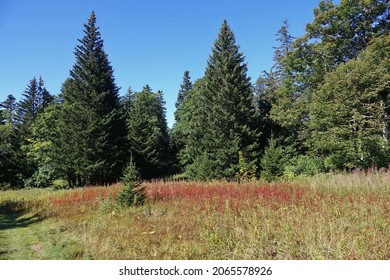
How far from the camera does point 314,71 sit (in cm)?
2203

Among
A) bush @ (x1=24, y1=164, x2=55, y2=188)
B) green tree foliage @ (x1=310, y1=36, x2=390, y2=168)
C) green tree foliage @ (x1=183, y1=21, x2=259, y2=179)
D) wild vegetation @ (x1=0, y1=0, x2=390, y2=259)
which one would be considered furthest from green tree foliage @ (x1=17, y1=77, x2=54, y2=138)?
green tree foliage @ (x1=310, y1=36, x2=390, y2=168)

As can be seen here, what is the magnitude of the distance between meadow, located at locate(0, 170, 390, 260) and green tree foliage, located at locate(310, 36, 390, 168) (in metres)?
6.88

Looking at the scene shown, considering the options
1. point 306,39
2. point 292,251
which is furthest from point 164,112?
point 292,251

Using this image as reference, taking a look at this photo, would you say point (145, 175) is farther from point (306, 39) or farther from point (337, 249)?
point (337, 249)

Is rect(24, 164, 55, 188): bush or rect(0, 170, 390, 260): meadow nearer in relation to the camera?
rect(0, 170, 390, 260): meadow

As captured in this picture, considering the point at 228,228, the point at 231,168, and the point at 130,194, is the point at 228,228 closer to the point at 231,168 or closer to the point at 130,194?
the point at 130,194

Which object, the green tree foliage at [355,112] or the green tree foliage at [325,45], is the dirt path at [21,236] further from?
the green tree foliage at [325,45]

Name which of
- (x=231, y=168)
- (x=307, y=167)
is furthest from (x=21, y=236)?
(x=231, y=168)

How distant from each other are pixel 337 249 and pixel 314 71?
21.1 metres

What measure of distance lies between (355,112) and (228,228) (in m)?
12.4

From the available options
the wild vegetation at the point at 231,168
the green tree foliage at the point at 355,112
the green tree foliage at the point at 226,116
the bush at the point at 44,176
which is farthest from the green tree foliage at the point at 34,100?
the green tree foliage at the point at 355,112

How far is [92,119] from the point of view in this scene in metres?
24.8

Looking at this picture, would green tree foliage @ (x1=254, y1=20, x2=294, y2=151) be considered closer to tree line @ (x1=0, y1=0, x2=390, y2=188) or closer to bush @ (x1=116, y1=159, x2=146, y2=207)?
tree line @ (x1=0, y1=0, x2=390, y2=188)

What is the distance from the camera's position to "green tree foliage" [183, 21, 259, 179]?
2389 centimetres
